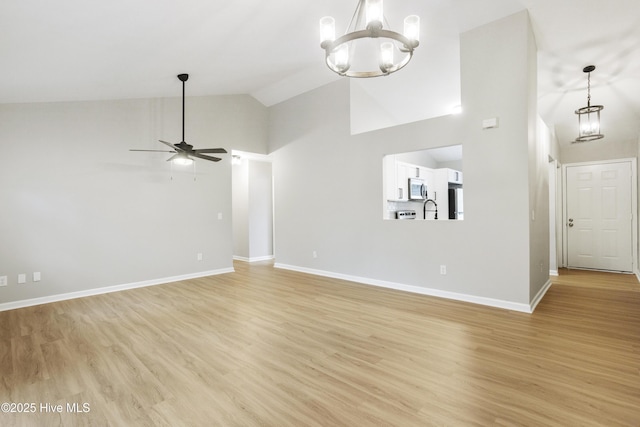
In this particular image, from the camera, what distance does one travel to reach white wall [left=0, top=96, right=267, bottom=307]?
4219 millimetres

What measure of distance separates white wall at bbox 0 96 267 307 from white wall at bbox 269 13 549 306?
57.9 inches

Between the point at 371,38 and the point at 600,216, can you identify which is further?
the point at 600,216

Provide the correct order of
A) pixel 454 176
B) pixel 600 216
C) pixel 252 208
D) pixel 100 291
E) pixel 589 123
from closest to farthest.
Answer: pixel 589 123 → pixel 100 291 → pixel 600 216 → pixel 454 176 → pixel 252 208

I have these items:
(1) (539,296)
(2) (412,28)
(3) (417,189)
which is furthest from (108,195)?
(1) (539,296)

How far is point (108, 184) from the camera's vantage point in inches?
194

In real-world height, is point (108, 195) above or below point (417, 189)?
below

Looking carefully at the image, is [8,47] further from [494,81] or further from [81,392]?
[494,81]

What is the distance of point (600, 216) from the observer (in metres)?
6.14

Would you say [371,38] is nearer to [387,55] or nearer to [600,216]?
[387,55]

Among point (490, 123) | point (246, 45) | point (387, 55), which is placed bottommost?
point (490, 123)

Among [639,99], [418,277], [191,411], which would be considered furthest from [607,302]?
[191,411]

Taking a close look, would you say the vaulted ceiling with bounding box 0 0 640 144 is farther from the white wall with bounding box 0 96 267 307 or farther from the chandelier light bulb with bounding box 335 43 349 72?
the chandelier light bulb with bounding box 335 43 349 72

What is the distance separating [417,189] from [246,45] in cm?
407

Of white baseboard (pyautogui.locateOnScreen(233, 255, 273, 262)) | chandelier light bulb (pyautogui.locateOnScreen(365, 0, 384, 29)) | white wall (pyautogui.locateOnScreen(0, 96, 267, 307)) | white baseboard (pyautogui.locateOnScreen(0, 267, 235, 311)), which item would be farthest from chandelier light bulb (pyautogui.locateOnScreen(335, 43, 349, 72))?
white baseboard (pyautogui.locateOnScreen(233, 255, 273, 262))
